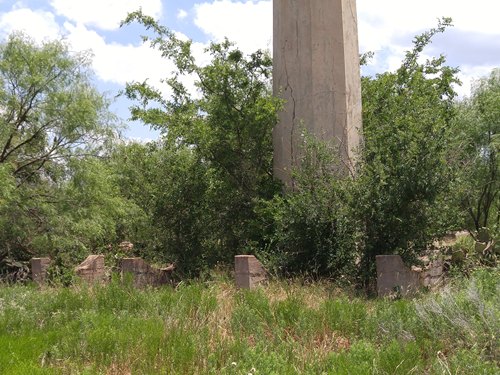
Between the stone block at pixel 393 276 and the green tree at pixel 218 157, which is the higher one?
the green tree at pixel 218 157

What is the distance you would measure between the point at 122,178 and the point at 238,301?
915 cm

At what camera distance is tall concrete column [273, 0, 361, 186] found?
44.1ft

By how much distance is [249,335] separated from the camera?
22.6 feet

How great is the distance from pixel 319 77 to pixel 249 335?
25.9 ft

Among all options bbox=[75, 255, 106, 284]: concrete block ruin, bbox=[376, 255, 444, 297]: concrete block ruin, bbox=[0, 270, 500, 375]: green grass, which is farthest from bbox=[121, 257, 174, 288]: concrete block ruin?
bbox=[376, 255, 444, 297]: concrete block ruin

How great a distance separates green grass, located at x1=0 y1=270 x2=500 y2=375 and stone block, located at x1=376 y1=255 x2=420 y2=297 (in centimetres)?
122

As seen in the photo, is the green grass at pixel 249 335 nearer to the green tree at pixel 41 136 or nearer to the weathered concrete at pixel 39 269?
the weathered concrete at pixel 39 269

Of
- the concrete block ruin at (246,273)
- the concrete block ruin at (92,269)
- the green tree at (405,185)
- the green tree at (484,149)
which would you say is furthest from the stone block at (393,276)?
the green tree at (484,149)

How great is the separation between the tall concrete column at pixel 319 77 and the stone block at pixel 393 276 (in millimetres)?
3815

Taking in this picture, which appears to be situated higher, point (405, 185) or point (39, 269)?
point (405, 185)

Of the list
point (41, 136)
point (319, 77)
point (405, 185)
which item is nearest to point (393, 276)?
point (405, 185)

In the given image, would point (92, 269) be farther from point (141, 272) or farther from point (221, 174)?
point (221, 174)

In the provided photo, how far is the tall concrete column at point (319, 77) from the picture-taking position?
13.4 metres

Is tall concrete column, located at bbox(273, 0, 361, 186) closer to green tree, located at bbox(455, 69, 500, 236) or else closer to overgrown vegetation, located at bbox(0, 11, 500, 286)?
overgrown vegetation, located at bbox(0, 11, 500, 286)
